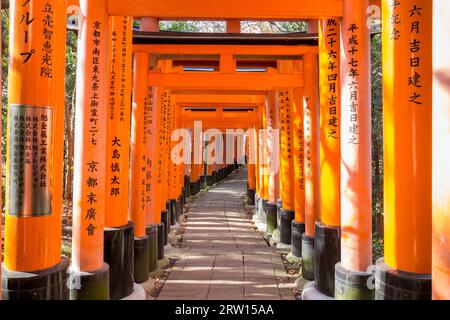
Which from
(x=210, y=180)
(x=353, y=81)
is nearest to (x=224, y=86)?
(x=353, y=81)

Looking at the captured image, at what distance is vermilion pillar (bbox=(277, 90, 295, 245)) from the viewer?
904 centimetres

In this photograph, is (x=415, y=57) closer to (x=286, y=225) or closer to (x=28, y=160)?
(x=28, y=160)

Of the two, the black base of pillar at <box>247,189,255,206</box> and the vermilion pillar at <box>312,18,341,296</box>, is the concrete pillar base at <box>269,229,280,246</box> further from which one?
the black base of pillar at <box>247,189,255,206</box>

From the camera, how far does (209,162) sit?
1142 inches

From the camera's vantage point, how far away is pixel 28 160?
3.09 m

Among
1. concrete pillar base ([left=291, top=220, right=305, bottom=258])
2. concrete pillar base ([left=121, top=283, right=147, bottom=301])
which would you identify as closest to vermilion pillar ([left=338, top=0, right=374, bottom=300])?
concrete pillar base ([left=121, top=283, right=147, bottom=301])

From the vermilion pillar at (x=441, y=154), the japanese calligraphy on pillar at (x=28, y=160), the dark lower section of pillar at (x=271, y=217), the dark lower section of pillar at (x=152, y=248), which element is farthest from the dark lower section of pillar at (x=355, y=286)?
the dark lower section of pillar at (x=271, y=217)

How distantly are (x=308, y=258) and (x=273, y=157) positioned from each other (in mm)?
4902

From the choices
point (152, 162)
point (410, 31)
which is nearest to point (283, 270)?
point (152, 162)

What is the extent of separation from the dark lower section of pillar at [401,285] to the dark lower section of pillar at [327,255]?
71.8 inches

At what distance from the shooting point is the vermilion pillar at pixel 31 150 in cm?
304

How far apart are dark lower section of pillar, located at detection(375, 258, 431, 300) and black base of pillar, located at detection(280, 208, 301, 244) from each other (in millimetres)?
5760
